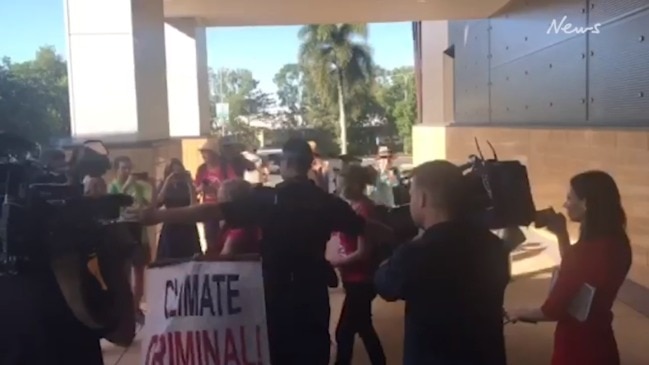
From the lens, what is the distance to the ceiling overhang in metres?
16.5

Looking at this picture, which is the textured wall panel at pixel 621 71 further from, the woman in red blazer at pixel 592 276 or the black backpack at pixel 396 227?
the woman in red blazer at pixel 592 276

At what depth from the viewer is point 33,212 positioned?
2725mm

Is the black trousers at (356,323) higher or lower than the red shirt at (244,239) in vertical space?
lower

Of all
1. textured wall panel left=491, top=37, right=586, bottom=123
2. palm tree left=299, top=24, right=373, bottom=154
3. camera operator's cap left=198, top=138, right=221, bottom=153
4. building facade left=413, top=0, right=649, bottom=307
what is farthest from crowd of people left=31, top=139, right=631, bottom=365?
palm tree left=299, top=24, right=373, bottom=154

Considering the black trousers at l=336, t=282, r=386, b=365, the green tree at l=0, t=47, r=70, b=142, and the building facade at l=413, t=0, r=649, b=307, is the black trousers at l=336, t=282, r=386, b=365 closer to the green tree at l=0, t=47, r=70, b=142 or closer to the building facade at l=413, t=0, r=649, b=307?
the green tree at l=0, t=47, r=70, b=142

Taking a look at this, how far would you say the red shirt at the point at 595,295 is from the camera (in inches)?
146

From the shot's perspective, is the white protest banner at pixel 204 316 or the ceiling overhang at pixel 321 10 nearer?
the white protest banner at pixel 204 316

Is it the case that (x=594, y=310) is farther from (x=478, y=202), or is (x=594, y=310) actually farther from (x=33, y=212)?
Answer: (x=33, y=212)

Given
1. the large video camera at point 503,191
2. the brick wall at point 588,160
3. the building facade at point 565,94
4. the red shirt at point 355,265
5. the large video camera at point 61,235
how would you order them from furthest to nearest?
the building facade at point 565,94, the brick wall at point 588,160, the red shirt at point 355,265, the large video camera at point 503,191, the large video camera at point 61,235

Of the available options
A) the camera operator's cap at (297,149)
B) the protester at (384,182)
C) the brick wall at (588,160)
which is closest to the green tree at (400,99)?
the brick wall at (588,160)

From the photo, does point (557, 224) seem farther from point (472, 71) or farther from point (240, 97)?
point (240, 97)

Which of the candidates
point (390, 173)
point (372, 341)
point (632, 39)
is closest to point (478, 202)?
point (372, 341)

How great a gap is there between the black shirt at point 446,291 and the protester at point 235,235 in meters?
1.67

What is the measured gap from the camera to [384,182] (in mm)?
8945
